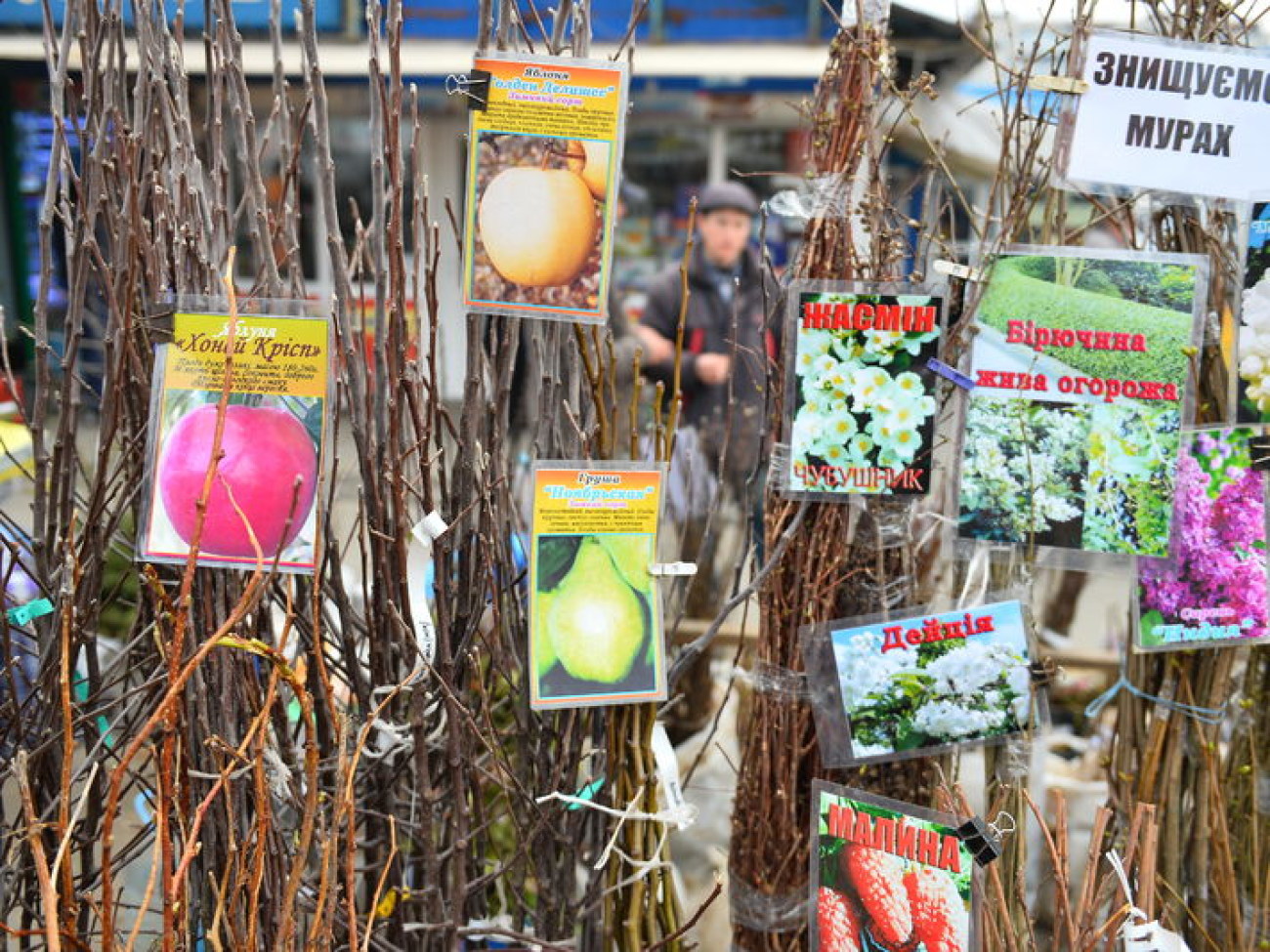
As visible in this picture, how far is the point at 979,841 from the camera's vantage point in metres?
1.57

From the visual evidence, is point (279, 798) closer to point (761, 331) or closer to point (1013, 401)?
point (761, 331)

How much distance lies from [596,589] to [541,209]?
1.80 feet

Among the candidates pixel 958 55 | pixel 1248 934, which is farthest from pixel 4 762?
pixel 958 55

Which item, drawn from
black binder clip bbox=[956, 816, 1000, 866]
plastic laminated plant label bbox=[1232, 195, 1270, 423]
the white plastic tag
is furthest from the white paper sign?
black binder clip bbox=[956, 816, 1000, 866]

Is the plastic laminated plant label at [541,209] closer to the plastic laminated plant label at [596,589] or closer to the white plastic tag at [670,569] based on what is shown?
the plastic laminated plant label at [596,589]

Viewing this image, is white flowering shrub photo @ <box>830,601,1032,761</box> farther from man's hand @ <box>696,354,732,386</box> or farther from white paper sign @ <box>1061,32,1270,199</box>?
man's hand @ <box>696,354,732,386</box>

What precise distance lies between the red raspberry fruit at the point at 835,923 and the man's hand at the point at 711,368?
265cm

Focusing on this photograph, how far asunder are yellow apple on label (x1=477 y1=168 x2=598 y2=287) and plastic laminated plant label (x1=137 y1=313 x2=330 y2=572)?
0.28 metres

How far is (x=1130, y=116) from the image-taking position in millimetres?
1813

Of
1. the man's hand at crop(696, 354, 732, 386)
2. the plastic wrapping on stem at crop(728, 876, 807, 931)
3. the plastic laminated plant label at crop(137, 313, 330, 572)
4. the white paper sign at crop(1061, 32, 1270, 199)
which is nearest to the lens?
the plastic laminated plant label at crop(137, 313, 330, 572)

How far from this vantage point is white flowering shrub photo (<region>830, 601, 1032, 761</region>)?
187 centimetres

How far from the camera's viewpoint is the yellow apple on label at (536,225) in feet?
5.41

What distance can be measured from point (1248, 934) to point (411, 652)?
4.94 feet

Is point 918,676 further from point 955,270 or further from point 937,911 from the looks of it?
point 955,270
